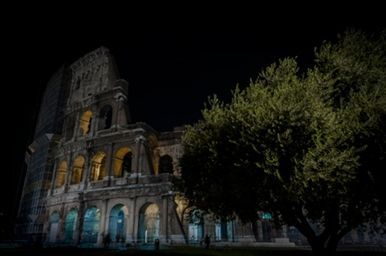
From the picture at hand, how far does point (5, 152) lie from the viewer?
185 ft

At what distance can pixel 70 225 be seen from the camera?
31.2 metres

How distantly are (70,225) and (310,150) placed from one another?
30.4 m

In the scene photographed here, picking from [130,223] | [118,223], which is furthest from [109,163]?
[130,223]

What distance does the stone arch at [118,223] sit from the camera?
2732 cm

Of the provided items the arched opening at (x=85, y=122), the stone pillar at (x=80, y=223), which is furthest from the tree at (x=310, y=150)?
the arched opening at (x=85, y=122)

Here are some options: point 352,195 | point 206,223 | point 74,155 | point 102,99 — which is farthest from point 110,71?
point 352,195

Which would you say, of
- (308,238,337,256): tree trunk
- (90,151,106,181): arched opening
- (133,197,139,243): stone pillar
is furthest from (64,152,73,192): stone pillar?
(308,238,337,256): tree trunk

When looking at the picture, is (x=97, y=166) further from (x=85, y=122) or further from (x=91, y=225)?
(x=85, y=122)

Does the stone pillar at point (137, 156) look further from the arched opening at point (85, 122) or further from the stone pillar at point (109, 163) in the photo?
the arched opening at point (85, 122)

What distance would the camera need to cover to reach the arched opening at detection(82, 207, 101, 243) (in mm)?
28562

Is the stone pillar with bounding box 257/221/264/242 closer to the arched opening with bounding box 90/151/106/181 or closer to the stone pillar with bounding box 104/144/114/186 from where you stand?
the stone pillar with bounding box 104/144/114/186

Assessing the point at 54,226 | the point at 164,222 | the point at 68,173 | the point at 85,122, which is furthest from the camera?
the point at 85,122

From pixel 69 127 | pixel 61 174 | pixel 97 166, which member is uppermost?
pixel 69 127

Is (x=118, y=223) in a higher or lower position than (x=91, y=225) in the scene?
higher
